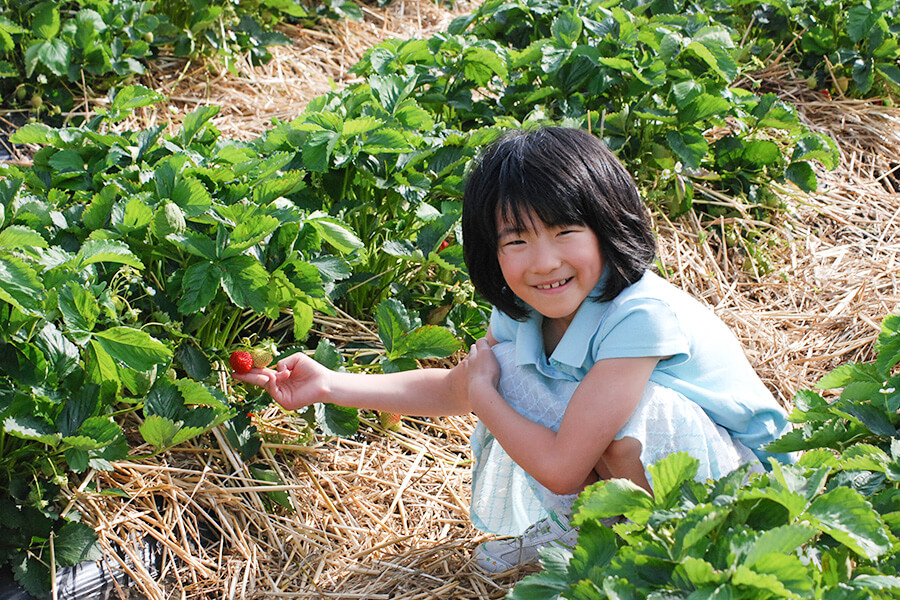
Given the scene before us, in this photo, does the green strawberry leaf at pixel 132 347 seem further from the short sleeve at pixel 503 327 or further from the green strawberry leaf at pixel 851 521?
the green strawberry leaf at pixel 851 521

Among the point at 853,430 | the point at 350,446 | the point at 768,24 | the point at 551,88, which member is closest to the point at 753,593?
the point at 853,430

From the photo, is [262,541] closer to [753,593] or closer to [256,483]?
[256,483]

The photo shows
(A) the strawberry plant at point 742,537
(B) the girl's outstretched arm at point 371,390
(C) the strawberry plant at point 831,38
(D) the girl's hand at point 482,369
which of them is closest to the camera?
(A) the strawberry plant at point 742,537

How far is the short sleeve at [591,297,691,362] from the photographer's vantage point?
1.33 m

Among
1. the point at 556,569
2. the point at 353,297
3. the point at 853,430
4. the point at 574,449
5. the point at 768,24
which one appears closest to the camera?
the point at 556,569

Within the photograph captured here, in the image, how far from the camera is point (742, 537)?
2.63ft

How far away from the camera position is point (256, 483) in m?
1.74

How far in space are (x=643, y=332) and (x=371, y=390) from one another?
0.53m

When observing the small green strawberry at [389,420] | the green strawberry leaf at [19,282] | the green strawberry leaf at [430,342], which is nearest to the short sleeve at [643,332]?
the green strawberry leaf at [430,342]

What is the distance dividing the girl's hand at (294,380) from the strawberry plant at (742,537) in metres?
0.77

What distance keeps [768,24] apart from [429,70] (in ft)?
4.95

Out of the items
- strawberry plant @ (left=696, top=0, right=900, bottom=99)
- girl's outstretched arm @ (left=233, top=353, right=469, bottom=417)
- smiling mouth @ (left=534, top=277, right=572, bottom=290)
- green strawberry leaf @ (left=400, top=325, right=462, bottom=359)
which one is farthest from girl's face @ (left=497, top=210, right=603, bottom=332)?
strawberry plant @ (left=696, top=0, right=900, bottom=99)

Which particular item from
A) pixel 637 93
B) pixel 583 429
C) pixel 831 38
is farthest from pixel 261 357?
pixel 831 38

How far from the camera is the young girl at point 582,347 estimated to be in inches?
52.5
